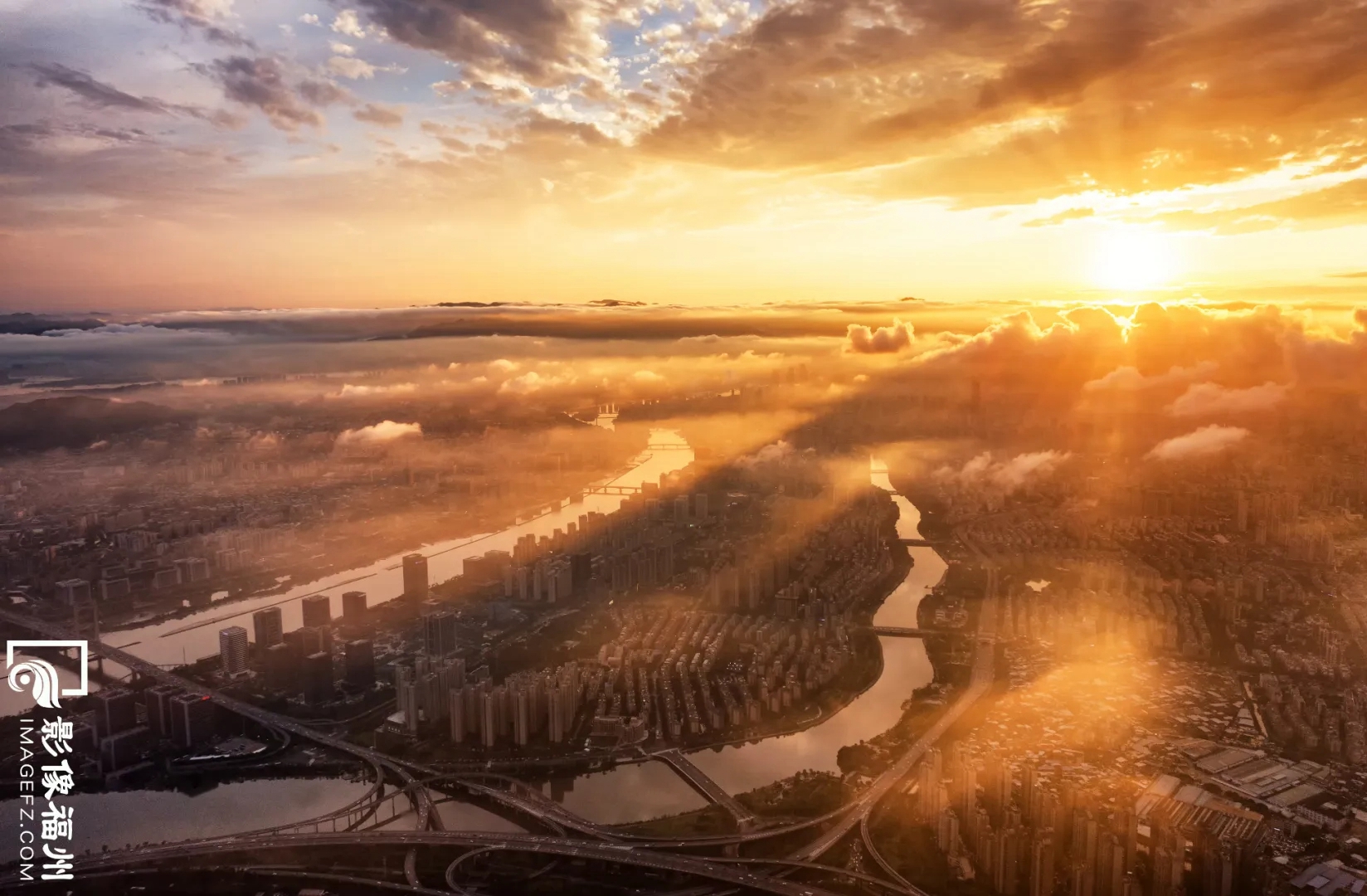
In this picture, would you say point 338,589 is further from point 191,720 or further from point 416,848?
point 416,848

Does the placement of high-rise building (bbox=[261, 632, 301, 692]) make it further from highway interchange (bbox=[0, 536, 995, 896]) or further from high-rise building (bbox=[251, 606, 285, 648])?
highway interchange (bbox=[0, 536, 995, 896])

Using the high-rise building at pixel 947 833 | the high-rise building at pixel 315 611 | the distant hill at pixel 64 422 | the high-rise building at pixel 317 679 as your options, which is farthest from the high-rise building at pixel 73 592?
the high-rise building at pixel 947 833

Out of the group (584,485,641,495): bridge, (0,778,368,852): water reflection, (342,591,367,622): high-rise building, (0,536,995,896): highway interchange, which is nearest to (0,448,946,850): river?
(0,778,368,852): water reflection

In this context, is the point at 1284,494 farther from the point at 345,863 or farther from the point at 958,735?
the point at 345,863

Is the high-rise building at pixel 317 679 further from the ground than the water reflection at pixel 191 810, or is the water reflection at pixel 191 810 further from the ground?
the high-rise building at pixel 317 679

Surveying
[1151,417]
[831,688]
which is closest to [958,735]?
[831,688]

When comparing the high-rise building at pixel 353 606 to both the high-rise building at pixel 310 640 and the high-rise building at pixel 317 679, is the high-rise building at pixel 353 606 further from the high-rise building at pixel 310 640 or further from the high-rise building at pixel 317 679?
the high-rise building at pixel 317 679

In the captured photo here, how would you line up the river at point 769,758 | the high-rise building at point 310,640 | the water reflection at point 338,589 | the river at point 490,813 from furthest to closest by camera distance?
1. the water reflection at point 338,589
2. the high-rise building at point 310,640
3. the river at point 769,758
4. the river at point 490,813
